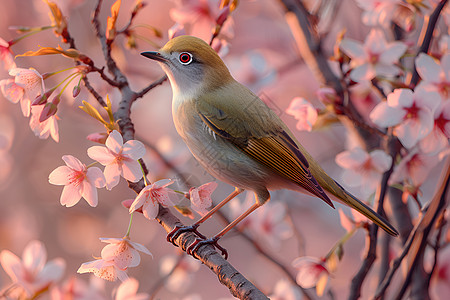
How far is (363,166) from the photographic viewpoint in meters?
2.13

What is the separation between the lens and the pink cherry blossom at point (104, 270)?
1.56 meters

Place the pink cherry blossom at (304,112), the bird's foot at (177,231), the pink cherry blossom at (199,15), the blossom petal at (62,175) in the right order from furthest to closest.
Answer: the pink cherry blossom at (199,15), the pink cherry blossom at (304,112), the bird's foot at (177,231), the blossom petal at (62,175)

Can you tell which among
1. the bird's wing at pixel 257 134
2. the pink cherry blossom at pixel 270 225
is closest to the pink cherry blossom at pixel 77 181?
the bird's wing at pixel 257 134

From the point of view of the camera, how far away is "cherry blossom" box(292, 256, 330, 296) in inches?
80.8

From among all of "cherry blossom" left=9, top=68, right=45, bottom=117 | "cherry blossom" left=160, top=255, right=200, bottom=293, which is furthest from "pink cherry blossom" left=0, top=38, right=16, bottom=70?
"cherry blossom" left=160, top=255, right=200, bottom=293

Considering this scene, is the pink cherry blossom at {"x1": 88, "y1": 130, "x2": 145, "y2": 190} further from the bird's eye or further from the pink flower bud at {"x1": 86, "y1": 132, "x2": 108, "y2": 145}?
the bird's eye

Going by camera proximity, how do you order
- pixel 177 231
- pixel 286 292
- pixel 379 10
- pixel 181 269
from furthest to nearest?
pixel 181 269 → pixel 286 292 → pixel 379 10 → pixel 177 231

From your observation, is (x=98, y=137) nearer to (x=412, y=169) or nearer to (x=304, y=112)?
(x=304, y=112)

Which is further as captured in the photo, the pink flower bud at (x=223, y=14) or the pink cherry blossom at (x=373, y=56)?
the pink cherry blossom at (x=373, y=56)

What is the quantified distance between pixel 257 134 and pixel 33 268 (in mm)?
1031

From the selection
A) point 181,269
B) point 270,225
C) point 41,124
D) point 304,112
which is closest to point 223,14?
point 304,112

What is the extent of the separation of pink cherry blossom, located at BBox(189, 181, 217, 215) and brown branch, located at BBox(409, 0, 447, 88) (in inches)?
40.1

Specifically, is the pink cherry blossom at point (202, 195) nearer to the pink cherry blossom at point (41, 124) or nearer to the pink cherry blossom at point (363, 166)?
the pink cherry blossom at point (41, 124)

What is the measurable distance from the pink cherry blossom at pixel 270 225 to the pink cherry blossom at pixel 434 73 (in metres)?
1.20
